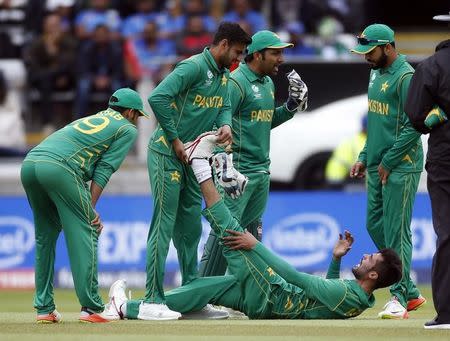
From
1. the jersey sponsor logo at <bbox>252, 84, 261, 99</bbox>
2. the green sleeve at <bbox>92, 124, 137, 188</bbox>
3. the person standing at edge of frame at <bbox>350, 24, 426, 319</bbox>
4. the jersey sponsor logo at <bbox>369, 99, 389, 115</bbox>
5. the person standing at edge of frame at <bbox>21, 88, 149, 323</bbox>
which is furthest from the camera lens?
the jersey sponsor logo at <bbox>252, 84, 261, 99</bbox>

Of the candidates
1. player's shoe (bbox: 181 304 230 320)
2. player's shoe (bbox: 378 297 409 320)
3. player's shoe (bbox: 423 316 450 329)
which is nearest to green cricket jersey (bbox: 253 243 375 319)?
player's shoe (bbox: 181 304 230 320)

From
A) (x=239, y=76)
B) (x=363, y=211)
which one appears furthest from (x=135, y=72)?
(x=239, y=76)

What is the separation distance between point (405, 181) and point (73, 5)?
1162cm

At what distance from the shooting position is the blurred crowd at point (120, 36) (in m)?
19.8

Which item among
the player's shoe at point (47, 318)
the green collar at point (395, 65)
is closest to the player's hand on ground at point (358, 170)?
the green collar at point (395, 65)

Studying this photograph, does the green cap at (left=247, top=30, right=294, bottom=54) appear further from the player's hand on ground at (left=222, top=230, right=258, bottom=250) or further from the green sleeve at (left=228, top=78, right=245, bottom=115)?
the player's hand on ground at (left=222, top=230, right=258, bottom=250)

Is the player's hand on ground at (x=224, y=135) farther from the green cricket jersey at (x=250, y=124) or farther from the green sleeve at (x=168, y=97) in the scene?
the green cricket jersey at (x=250, y=124)

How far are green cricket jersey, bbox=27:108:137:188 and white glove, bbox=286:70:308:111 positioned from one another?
1866 millimetres

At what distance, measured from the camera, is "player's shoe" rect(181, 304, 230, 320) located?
10180 millimetres

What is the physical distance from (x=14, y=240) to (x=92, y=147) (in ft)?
22.4

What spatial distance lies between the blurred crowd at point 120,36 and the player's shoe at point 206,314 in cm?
907

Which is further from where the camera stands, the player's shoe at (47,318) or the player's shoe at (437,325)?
the player's shoe at (47,318)

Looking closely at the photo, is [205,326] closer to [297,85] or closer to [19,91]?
[297,85]

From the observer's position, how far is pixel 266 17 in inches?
843
